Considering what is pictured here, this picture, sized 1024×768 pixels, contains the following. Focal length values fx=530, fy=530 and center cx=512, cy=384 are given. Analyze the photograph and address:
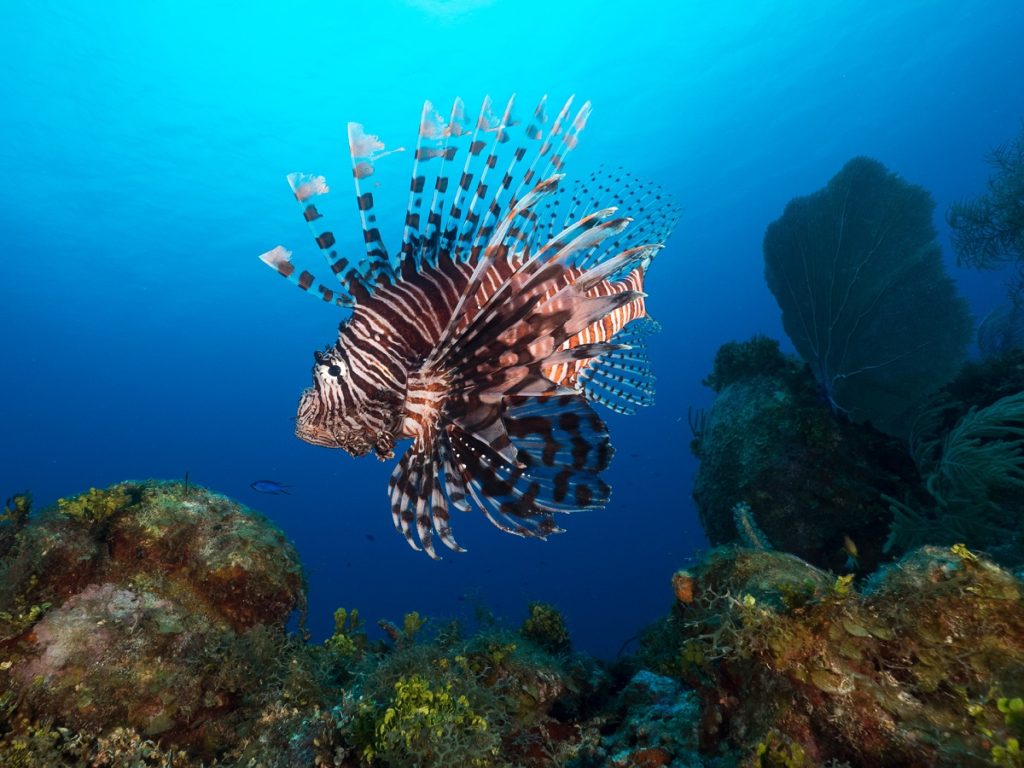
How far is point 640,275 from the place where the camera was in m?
5.42

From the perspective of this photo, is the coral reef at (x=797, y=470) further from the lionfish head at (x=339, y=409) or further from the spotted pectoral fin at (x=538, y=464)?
the lionfish head at (x=339, y=409)

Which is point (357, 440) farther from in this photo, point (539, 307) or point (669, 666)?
point (669, 666)

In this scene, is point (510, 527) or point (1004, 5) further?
point (1004, 5)

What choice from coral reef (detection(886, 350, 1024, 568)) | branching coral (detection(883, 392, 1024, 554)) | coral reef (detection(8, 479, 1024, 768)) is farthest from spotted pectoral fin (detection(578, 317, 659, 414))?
branching coral (detection(883, 392, 1024, 554))

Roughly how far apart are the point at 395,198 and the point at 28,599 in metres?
48.1

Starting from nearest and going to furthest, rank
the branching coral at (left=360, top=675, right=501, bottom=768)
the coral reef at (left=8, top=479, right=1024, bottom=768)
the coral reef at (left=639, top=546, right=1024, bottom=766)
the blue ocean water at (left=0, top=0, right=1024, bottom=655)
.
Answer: the coral reef at (left=639, top=546, right=1024, bottom=766) < the coral reef at (left=8, top=479, right=1024, bottom=768) < the branching coral at (left=360, top=675, right=501, bottom=768) < the blue ocean water at (left=0, top=0, right=1024, bottom=655)

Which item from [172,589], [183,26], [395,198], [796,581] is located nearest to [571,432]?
[796,581]

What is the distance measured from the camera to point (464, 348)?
3277 millimetres

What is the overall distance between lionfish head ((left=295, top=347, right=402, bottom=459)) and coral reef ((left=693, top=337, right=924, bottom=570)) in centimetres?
396

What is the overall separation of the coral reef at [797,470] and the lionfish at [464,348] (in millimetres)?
3182

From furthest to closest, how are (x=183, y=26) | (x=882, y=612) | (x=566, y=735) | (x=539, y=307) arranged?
(x=183, y=26) < (x=566, y=735) < (x=539, y=307) < (x=882, y=612)

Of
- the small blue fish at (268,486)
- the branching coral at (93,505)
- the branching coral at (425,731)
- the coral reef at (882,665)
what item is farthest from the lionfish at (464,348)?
the small blue fish at (268,486)

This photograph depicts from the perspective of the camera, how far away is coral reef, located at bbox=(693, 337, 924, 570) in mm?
6215

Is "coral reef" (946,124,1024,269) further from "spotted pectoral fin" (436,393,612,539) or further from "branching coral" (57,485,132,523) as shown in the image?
"branching coral" (57,485,132,523)
